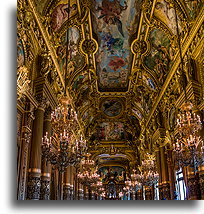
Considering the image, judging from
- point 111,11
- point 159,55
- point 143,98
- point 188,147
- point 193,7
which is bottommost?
point 188,147

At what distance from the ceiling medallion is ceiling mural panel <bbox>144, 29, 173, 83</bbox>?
523 cm

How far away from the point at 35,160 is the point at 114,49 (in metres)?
7.71

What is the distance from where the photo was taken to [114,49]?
1300cm

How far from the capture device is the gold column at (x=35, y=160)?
691 cm

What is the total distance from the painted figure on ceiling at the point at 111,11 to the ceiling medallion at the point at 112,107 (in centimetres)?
710

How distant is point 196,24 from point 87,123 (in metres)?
13.0

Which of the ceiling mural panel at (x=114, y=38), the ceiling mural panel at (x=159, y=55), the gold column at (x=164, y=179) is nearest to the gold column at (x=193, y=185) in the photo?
the gold column at (x=164, y=179)

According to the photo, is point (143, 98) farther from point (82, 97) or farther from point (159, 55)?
point (159, 55)

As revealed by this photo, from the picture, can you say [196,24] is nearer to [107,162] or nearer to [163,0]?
[163,0]

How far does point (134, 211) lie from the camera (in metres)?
3.43

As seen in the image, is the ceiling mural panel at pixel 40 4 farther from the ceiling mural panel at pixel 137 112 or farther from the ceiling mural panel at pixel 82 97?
the ceiling mural panel at pixel 137 112

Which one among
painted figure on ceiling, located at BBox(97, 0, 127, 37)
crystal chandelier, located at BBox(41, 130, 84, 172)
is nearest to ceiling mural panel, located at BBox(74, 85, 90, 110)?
painted figure on ceiling, located at BBox(97, 0, 127, 37)

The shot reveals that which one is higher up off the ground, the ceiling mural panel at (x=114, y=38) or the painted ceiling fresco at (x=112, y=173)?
the ceiling mural panel at (x=114, y=38)

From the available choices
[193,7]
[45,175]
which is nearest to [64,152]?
[45,175]
